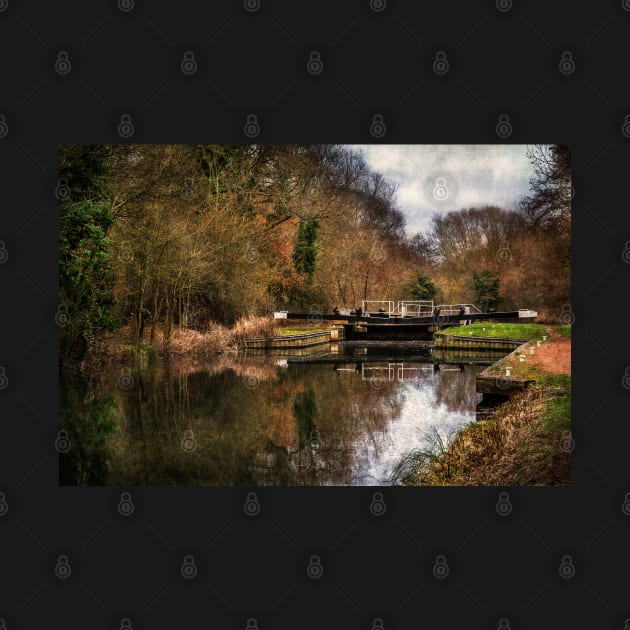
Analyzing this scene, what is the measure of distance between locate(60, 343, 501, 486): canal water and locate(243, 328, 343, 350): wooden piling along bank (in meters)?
0.32

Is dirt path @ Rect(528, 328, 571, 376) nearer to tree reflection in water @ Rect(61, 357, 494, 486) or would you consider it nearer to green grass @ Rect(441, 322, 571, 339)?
green grass @ Rect(441, 322, 571, 339)

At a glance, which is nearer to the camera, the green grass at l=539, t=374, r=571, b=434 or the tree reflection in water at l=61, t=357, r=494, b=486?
the tree reflection in water at l=61, t=357, r=494, b=486

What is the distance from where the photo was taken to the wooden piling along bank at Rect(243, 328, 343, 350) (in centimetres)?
1138

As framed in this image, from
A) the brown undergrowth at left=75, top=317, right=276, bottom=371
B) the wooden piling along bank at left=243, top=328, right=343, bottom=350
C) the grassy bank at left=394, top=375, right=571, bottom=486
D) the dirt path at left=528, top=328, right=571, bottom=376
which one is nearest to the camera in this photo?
the grassy bank at left=394, top=375, right=571, bottom=486

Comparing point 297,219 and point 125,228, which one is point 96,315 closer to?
point 125,228

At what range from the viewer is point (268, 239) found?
34.9 ft

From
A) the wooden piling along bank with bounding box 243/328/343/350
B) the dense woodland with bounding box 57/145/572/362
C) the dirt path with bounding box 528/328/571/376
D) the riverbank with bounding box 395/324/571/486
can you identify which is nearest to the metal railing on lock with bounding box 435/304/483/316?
the dense woodland with bounding box 57/145/572/362

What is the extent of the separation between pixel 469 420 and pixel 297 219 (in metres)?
3.85

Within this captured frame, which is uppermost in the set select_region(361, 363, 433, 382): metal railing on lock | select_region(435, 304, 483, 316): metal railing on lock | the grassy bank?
select_region(435, 304, 483, 316): metal railing on lock

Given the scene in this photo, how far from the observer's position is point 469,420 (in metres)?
8.52

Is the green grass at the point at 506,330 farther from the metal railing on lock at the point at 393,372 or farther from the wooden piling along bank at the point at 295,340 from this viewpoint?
the wooden piling along bank at the point at 295,340

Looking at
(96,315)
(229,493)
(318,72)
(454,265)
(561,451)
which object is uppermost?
(318,72)

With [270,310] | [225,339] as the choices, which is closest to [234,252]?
[270,310]

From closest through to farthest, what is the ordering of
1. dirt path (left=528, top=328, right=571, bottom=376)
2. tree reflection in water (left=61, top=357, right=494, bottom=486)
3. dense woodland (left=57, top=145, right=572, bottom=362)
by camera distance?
tree reflection in water (left=61, top=357, right=494, bottom=486) < dirt path (left=528, top=328, right=571, bottom=376) < dense woodland (left=57, top=145, right=572, bottom=362)
